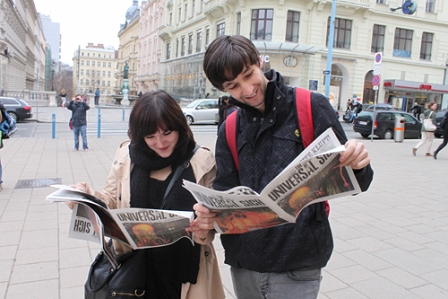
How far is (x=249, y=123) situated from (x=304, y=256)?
62 cm

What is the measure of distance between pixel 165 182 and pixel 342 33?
3475cm

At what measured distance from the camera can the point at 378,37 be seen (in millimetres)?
34812

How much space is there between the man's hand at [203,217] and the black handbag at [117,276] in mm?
407

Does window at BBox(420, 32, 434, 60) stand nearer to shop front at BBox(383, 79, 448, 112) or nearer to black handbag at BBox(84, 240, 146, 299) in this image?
shop front at BBox(383, 79, 448, 112)

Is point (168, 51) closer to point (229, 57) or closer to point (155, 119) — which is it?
point (155, 119)

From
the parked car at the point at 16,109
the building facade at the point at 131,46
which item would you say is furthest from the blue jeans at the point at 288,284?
the building facade at the point at 131,46

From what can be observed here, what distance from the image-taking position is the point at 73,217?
6.00 ft

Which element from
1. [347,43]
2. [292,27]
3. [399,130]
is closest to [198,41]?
[292,27]

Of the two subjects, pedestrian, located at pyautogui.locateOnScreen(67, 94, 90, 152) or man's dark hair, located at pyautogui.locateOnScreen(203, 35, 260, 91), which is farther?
pedestrian, located at pyautogui.locateOnScreen(67, 94, 90, 152)

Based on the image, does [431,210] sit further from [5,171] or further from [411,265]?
[5,171]

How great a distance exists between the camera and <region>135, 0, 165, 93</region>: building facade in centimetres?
5822

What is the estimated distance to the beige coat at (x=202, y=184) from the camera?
2000 mm

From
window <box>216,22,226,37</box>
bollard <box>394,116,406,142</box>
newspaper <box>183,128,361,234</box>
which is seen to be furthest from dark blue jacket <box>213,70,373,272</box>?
window <box>216,22,226,37</box>

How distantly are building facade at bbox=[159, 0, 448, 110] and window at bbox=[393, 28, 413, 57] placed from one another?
9cm
